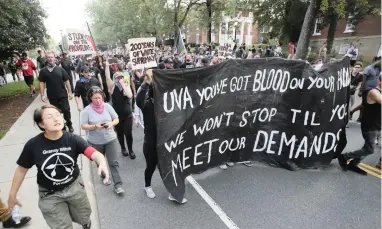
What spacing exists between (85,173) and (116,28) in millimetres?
40606

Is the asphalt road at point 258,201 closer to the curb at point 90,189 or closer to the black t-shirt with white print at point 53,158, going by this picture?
the curb at point 90,189

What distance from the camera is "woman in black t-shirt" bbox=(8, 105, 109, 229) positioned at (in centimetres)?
227

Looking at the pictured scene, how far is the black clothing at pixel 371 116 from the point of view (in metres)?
4.07

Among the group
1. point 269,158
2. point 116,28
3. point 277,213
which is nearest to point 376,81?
point 269,158

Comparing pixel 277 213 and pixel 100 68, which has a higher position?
pixel 100 68

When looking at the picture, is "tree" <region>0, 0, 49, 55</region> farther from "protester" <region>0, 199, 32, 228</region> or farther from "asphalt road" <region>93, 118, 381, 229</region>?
"protester" <region>0, 199, 32, 228</region>

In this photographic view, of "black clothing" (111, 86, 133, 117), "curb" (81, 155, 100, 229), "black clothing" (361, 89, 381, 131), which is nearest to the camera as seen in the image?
"curb" (81, 155, 100, 229)

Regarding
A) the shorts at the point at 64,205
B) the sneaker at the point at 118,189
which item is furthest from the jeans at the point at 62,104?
the shorts at the point at 64,205

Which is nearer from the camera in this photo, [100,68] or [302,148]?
[302,148]

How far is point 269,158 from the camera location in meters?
4.62

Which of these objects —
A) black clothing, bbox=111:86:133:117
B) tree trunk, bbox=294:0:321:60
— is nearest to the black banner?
black clothing, bbox=111:86:133:117

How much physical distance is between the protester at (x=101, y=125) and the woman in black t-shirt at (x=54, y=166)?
1.22 metres

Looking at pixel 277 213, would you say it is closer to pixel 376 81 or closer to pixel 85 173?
pixel 85 173

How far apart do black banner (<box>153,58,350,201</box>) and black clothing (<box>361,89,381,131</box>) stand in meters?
0.32
